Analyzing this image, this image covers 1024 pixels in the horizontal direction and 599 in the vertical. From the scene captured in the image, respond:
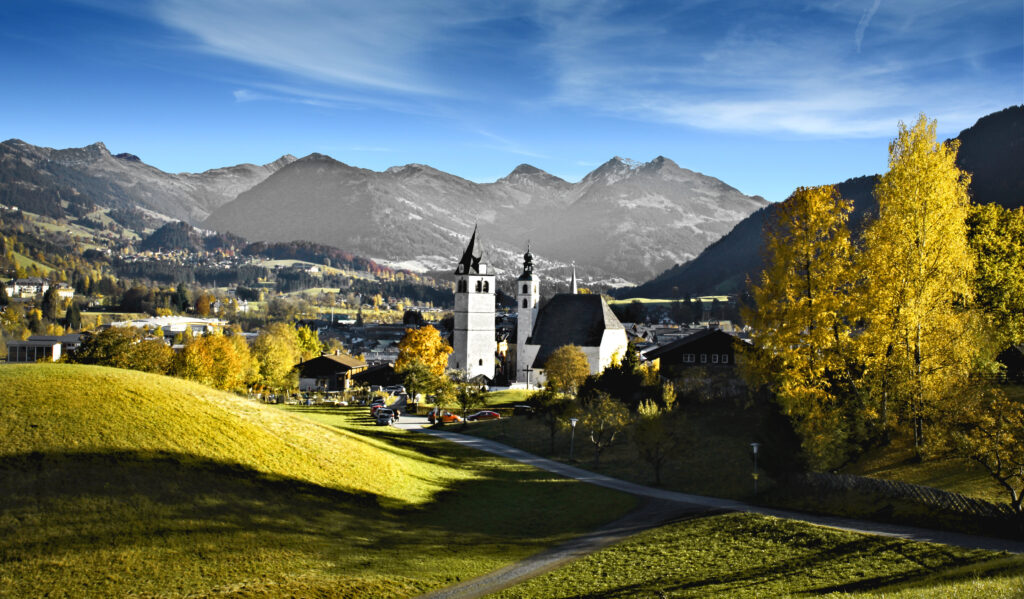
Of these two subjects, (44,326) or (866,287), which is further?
(44,326)

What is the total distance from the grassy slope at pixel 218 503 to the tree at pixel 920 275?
13.8 metres

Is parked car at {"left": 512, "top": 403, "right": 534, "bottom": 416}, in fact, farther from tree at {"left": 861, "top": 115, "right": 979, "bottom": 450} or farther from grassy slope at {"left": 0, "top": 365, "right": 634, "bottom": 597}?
tree at {"left": 861, "top": 115, "right": 979, "bottom": 450}

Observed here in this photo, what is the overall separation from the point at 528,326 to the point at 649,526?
71.4 metres

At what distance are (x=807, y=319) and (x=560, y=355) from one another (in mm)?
43287

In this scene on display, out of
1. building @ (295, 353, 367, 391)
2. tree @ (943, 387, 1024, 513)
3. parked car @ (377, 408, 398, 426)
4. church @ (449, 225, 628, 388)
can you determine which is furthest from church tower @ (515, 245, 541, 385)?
tree @ (943, 387, 1024, 513)

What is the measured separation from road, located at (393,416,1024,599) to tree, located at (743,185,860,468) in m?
4.48

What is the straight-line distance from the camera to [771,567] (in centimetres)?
2277

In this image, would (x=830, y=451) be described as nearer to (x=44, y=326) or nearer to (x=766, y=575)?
(x=766, y=575)

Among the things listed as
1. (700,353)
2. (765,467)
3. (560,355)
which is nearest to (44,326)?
(560,355)

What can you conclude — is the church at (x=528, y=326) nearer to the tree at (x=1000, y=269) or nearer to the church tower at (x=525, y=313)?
the church tower at (x=525, y=313)

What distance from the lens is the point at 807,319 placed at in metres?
30.9

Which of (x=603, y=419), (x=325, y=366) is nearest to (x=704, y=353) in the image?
(x=603, y=419)

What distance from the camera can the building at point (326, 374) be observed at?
102 meters

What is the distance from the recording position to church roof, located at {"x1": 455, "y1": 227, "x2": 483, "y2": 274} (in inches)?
3935
